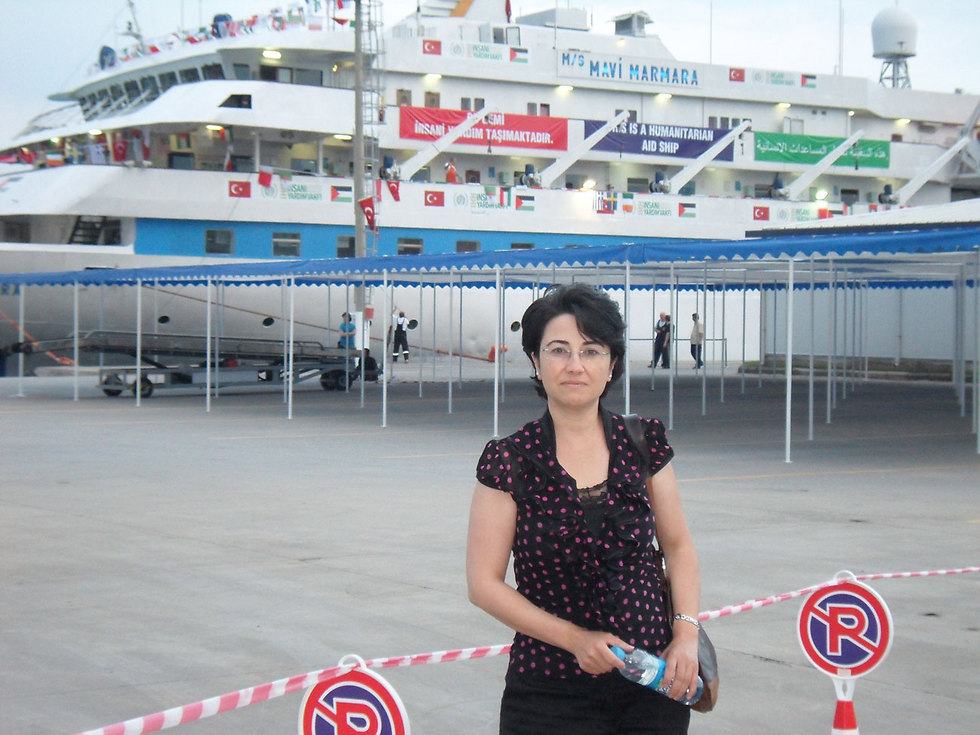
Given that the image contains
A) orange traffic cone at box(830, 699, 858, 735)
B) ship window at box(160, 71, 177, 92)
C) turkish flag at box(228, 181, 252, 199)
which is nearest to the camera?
orange traffic cone at box(830, 699, 858, 735)

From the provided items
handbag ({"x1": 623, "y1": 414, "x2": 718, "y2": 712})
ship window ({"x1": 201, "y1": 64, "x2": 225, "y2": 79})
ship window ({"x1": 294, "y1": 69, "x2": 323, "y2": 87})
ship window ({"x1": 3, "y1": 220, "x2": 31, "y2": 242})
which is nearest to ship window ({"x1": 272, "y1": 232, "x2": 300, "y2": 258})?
ship window ({"x1": 294, "y1": 69, "x2": 323, "y2": 87})

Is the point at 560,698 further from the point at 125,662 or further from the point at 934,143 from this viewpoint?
the point at 934,143

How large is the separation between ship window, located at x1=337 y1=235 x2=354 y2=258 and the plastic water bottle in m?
31.5

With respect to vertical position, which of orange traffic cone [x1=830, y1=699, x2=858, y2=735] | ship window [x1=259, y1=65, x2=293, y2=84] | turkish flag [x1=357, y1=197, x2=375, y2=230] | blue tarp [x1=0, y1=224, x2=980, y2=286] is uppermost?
ship window [x1=259, y1=65, x2=293, y2=84]

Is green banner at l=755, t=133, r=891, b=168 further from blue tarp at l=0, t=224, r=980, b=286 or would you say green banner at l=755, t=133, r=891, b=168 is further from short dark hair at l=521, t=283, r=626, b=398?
short dark hair at l=521, t=283, r=626, b=398

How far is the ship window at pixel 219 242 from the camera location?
105 ft

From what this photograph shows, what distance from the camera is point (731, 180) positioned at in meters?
42.8

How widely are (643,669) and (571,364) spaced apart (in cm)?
72

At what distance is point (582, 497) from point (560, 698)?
45 centimetres

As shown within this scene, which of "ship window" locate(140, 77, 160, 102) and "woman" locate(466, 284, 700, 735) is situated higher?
"ship window" locate(140, 77, 160, 102)

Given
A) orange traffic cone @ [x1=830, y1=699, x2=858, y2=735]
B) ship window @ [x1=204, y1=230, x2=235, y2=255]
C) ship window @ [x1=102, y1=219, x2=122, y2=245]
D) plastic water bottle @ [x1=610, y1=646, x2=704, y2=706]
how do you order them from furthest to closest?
ship window @ [x1=204, y1=230, x2=235, y2=255], ship window @ [x1=102, y1=219, x2=122, y2=245], orange traffic cone @ [x1=830, y1=699, x2=858, y2=735], plastic water bottle @ [x1=610, y1=646, x2=704, y2=706]

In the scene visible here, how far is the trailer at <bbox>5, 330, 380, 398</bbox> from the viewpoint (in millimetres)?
24547

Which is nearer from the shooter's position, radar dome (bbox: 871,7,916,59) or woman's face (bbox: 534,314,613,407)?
woman's face (bbox: 534,314,613,407)

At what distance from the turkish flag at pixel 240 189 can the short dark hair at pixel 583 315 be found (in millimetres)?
29762
